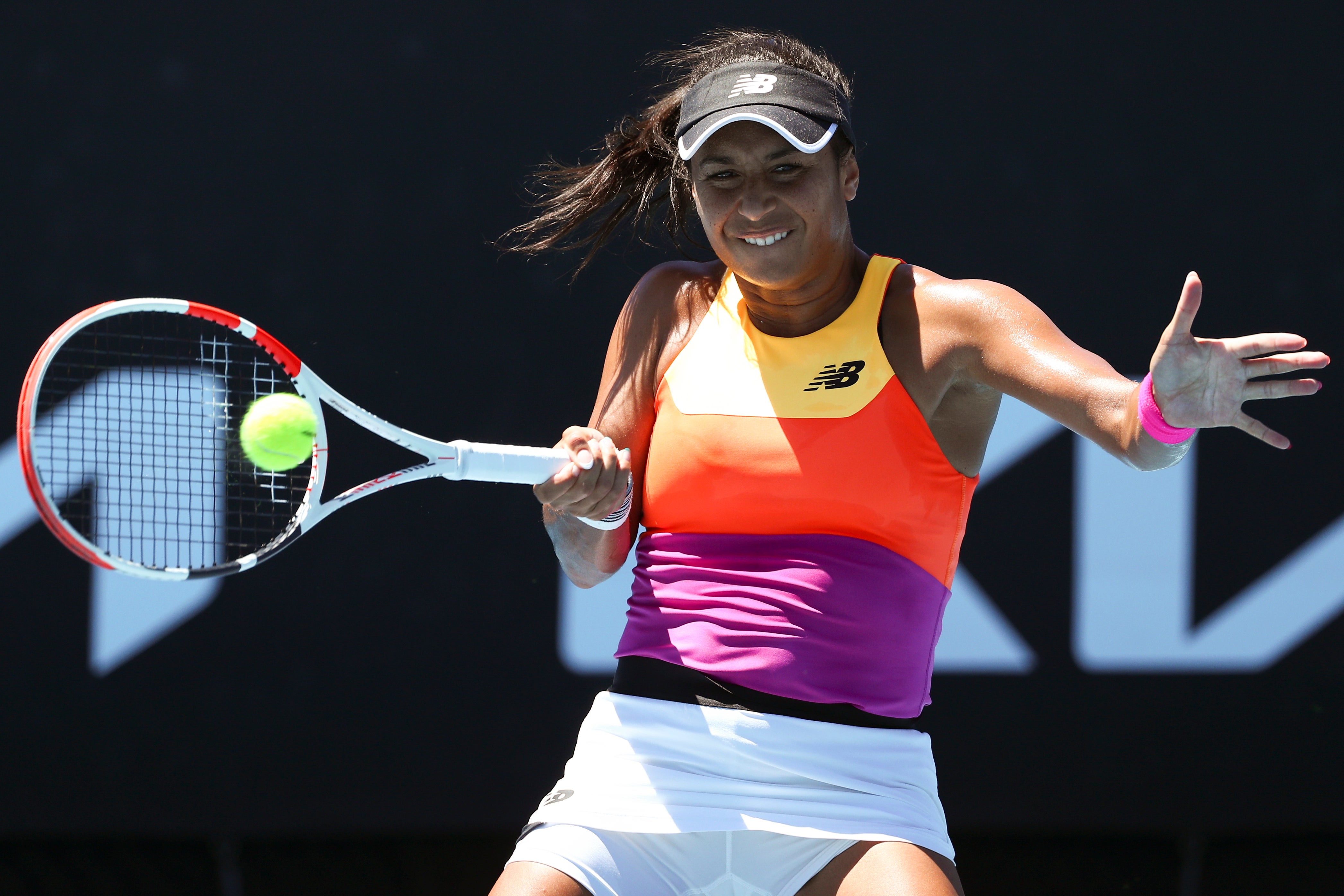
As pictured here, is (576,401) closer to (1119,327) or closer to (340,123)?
(340,123)

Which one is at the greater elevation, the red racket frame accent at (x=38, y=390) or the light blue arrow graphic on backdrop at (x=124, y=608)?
the red racket frame accent at (x=38, y=390)

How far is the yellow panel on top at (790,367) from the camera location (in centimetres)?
188

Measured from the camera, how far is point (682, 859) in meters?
1.80

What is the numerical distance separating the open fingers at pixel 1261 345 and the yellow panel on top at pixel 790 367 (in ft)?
1.65

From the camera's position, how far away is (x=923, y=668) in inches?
75.1

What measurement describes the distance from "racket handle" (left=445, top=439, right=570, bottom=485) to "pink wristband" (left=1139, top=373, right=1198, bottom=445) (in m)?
0.75

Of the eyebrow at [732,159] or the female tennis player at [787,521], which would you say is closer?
the female tennis player at [787,521]

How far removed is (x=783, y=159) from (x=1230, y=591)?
1.98 m

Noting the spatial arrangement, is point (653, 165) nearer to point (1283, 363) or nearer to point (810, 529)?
point (810, 529)

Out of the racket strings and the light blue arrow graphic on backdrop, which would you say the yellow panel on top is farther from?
the light blue arrow graphic on backdrop

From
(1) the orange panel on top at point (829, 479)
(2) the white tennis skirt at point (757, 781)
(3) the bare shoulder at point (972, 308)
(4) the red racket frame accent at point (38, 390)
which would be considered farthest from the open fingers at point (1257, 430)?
(4) the red racket frame accent at point (38, 390)

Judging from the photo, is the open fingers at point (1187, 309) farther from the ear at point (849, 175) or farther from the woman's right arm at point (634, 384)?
the woman's right arm at point (634, 384)

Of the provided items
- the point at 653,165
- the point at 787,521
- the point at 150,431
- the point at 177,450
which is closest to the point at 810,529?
the point at 787,521

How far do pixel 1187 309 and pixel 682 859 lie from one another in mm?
957
